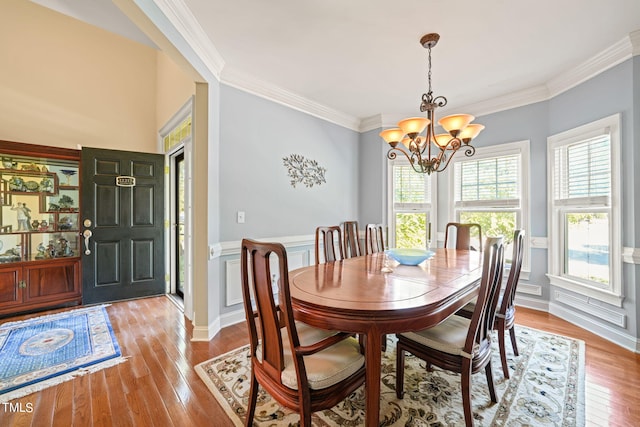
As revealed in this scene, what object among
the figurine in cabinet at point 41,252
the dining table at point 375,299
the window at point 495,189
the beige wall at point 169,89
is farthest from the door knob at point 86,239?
the window at point 495,189

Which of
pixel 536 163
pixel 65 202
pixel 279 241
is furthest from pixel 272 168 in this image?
pixel 536 163

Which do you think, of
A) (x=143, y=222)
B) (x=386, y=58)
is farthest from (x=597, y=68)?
(x=143, y=222)

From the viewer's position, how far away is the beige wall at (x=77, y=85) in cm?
348

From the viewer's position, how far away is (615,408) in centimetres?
166

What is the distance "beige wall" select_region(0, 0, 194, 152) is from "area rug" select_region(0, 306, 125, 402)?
2.51m

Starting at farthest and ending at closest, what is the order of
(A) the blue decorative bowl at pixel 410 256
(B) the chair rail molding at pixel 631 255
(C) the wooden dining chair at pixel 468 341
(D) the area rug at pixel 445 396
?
(B) the chair rail molding at pixel 631 255 → (A) the blue decorative bowl at pixel 410 256 → (D) the area rug at pixel 445 396 → (C) the wooden dining chair at pixel 468 341

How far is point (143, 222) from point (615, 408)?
5.10 meters

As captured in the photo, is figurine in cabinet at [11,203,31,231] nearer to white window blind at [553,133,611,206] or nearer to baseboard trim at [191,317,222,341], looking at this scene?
baseboard trim at [191,317,222,341]

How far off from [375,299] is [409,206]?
321 centimetres

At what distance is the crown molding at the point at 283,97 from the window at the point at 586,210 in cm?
271

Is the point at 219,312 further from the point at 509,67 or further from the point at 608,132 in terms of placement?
the point at 608,132

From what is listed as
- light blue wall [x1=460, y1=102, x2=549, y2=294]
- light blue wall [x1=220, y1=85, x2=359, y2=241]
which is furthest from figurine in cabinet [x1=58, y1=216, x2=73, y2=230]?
light blue wall [x1=460, y1=102, x2=549, y2=294]

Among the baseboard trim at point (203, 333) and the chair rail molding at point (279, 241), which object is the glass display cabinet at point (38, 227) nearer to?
the baseboard trim at point (203, 333)

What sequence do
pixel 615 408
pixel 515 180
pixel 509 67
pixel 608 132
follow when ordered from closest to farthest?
1. pixel 615 408
2. pixel 608 132
3. pixel 509 67
4. pixel 515 180
